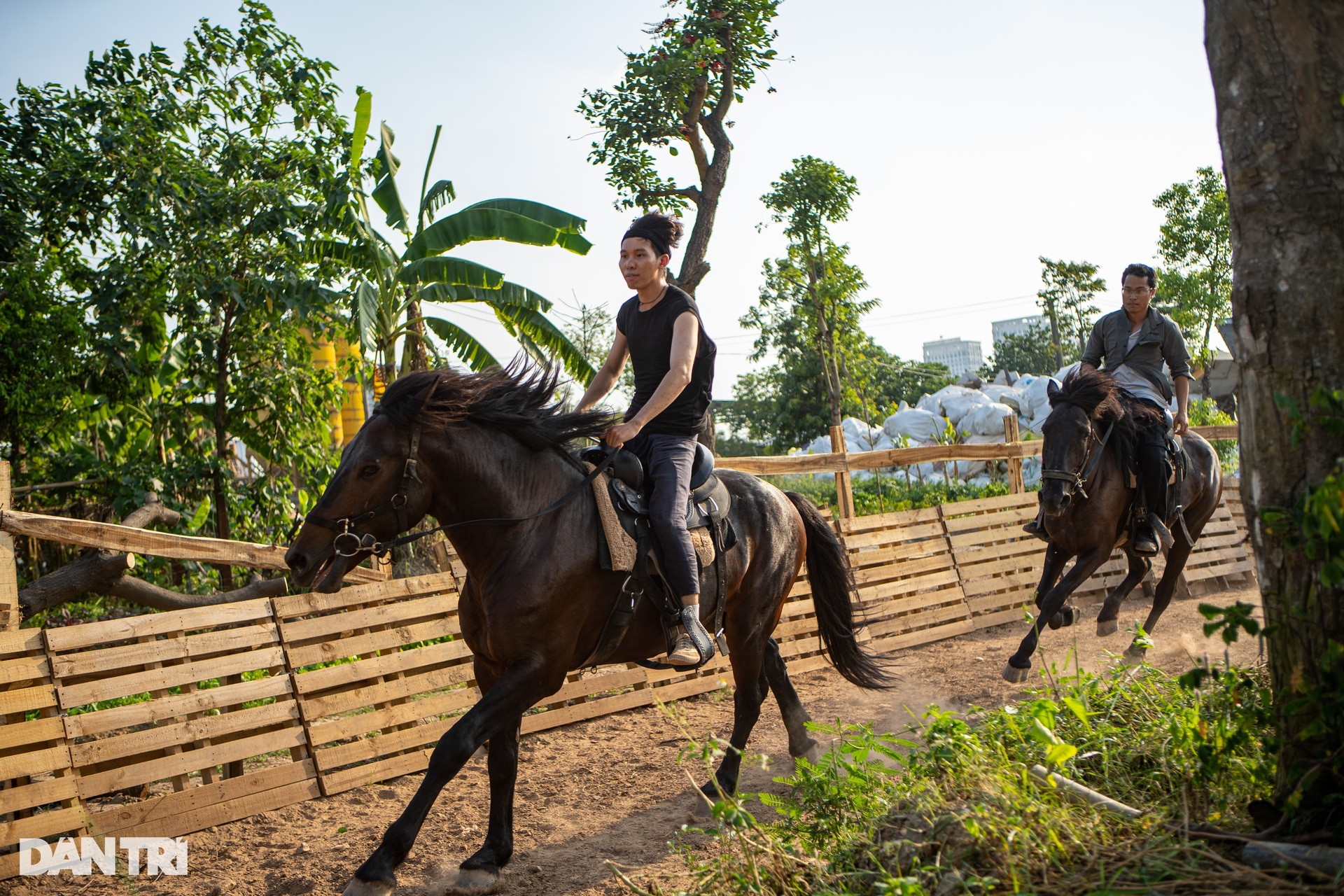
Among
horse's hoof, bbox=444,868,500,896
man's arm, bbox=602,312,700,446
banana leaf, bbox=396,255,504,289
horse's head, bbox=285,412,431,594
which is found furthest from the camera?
banana leaf, bbox=396,255,504,289

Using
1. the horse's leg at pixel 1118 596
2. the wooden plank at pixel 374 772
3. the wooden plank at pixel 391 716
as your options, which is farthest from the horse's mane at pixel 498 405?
the horse's leg at pixel 1118 596

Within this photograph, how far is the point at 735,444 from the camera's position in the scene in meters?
68.2

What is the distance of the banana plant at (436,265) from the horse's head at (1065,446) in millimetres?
5979

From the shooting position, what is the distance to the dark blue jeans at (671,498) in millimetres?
4762

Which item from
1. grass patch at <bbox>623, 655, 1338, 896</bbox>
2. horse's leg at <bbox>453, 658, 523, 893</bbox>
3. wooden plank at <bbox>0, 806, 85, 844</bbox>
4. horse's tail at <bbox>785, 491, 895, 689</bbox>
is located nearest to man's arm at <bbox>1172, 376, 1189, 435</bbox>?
horse's tail at <bbox>785, 491, 895, 689</bbox>

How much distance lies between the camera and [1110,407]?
7.68m

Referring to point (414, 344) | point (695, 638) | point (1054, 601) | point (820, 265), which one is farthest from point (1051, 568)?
point (820, 265)

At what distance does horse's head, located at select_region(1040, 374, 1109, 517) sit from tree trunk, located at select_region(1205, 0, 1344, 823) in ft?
14.8

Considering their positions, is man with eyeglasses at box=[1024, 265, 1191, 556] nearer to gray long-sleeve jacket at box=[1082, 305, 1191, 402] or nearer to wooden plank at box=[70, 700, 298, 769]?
gray long-sleeve jacket at box=[1082, 305, 1191, 402]

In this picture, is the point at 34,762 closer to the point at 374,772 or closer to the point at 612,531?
the point at 374,772

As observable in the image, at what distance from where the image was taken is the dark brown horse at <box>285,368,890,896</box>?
3982mm

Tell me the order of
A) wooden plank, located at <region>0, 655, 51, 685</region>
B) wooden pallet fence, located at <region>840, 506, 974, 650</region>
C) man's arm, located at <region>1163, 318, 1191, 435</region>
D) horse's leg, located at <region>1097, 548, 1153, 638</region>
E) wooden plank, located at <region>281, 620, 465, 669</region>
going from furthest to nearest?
wooden pallet fence, located at <region>840, 506, 974, 650</region>, man's arm, located at <region>1163, 318, 1191, 435</region>, horse's leg, located at <region>1097, 548, 1153, 638</region>, wooden plank, located at <region>281, 620, 465, 669</region>, wooden plank, located at <region>0, 655, 51, 685</region>

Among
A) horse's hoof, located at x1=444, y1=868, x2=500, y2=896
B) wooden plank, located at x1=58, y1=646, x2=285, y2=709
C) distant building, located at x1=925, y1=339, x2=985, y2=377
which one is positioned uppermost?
distant building, located at x1=925, y1=339, x2=985, y2=377

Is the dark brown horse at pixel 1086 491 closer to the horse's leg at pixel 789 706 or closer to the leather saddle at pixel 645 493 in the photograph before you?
the horse's leg at pixel 789 706
